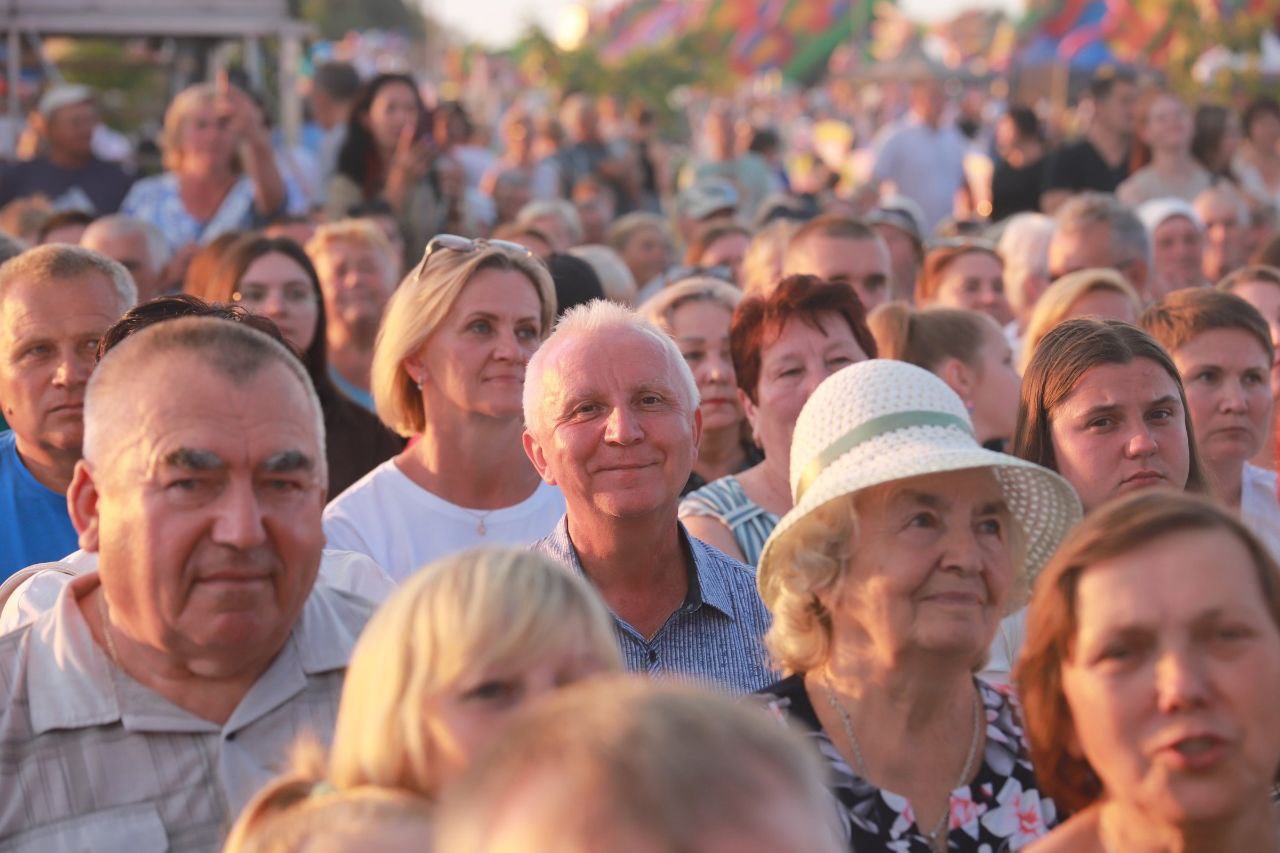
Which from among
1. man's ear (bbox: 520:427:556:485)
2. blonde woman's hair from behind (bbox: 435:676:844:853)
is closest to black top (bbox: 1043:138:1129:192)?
man's ear (bbox: 520:427:556:485)

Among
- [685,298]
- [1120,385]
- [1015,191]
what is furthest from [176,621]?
[1015,191]

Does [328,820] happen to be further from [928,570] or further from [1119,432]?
[1119,432]

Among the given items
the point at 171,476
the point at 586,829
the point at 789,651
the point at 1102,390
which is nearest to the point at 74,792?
the point at 171,476

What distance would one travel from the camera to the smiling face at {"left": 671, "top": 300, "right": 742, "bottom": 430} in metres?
6.64

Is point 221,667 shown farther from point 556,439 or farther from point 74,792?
point 556,439

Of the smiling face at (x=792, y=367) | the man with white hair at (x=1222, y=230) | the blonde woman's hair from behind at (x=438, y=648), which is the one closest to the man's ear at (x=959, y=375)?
the smiling face at (x=792, y=367)

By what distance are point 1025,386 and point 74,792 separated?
9.06 ft

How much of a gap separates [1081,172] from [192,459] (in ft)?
34.4

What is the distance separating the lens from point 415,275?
582cm

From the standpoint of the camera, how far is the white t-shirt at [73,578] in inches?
151

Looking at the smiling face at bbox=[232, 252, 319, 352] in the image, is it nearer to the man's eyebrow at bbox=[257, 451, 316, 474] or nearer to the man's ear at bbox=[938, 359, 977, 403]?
the man's ear at bbox=[938, 359, 977, 403]

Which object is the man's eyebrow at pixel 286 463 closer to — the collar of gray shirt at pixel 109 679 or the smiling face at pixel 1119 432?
the collar of gray shirt at pixel 109 679

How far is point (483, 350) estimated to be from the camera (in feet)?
18.6

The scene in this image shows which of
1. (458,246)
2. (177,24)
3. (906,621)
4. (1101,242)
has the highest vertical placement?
(177,24)
